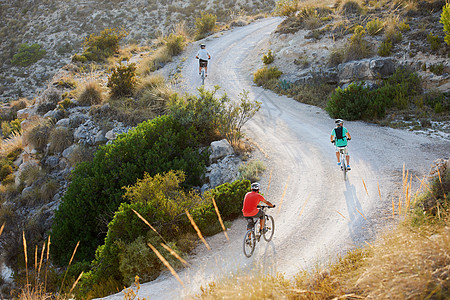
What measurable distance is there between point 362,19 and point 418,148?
501 inches

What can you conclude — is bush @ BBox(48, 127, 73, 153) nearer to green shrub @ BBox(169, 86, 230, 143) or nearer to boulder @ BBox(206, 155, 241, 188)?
green shrub @ BBox(169, 86, 230, 143)

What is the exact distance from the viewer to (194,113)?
14.1 m

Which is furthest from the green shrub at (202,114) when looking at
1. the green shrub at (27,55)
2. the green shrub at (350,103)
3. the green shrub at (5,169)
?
the green shrub at (27,55)

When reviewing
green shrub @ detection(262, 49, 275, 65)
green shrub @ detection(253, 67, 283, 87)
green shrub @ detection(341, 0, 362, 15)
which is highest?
green shrub @ detection(341, 0, 362, 15)

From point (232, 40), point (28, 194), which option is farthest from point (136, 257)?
point (232, 40)

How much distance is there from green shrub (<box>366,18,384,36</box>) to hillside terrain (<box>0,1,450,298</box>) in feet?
0.33

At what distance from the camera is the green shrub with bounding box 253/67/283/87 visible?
20.6m

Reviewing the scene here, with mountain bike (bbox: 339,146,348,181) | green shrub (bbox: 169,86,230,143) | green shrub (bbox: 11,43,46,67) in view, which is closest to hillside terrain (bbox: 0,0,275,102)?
green shrub (bbox: 11,43,46,67)

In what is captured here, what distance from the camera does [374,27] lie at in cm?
1861

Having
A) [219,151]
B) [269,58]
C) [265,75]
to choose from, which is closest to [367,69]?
[265,75]

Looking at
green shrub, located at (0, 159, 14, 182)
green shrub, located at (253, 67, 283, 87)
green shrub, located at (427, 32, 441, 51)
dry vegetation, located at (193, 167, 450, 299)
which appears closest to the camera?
dry vegetation, located at (193, 167, 450, 299)

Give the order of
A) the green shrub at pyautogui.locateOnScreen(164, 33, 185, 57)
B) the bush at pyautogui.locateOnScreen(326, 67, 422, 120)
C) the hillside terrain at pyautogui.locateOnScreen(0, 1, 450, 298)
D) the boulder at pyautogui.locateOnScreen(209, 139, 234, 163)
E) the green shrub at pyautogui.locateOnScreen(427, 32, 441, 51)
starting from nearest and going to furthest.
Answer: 1. the hillside terrain at pyautogui.locateOnScreen(0, 1, 450, 298)
2. the boulder at pyautogui.locateOnScreen(209, 139, 234, 163)
3. the bush at pyautogui.locateOnScreen(326, 67, 422, 120)
4. the green shrub at pyautogui.locateOnScreen(427, 32, 441, 51)
5. the green shrub at pyautogui.locateOnScreen(164, 33, 185, 57)

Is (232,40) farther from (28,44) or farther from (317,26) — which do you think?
(28,44)

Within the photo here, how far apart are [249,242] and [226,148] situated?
5.80m
